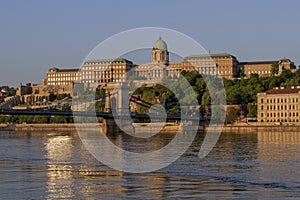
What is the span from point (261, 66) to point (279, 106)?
4946cm

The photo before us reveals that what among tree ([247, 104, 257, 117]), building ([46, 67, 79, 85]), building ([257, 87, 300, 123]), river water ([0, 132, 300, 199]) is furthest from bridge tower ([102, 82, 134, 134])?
building ([46, 67, 79, 85])

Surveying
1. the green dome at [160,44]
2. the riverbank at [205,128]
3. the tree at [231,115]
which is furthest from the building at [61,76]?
the tree at [231,115]

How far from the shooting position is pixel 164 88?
353ft

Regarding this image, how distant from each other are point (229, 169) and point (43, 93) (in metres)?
117

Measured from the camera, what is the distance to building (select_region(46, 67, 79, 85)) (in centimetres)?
14562

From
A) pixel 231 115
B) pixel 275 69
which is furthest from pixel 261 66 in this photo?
pixel 231 115

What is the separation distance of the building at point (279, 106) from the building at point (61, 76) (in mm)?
70936

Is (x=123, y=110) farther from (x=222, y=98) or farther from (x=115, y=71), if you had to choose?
(x=115, y=71)

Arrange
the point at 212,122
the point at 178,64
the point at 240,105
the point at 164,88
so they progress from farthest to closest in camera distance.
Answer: the point at 178,64
the point at 164,88
the point at 240,105
the point at 212,122

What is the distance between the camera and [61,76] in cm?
14725

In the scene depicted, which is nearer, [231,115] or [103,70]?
[231,115]

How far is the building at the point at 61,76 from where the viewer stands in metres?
Result: 146

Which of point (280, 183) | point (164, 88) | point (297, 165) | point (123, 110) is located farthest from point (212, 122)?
point (280, 183)

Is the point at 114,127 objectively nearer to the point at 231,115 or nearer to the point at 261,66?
the point at 231,115
